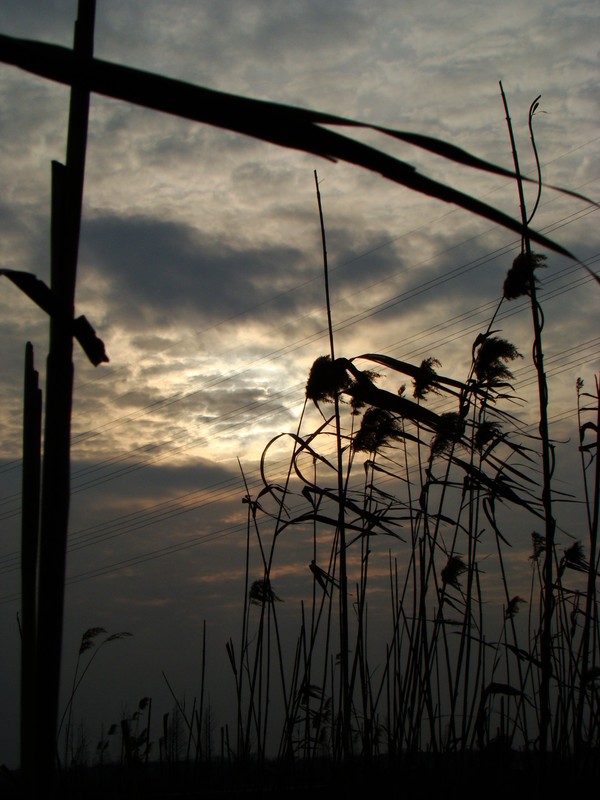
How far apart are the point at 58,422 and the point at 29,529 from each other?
0.41 ft

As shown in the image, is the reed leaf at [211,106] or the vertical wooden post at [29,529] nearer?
the reed leaf at [211,106]

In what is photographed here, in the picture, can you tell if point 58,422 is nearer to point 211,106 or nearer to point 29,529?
point 29,529

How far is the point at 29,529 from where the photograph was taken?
1.98ft

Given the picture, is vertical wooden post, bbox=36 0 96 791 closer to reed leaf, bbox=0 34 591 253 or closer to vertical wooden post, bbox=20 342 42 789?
vertical wooden post, bbox=20 342 42 789

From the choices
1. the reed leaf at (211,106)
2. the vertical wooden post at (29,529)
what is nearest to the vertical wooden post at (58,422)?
the vertical wooden post at (29,529)

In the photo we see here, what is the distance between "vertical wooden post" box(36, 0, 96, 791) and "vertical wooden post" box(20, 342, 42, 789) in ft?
0.21

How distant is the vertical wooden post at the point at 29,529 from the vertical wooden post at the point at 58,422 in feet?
0.21

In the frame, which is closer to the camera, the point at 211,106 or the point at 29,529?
the point at 211,106

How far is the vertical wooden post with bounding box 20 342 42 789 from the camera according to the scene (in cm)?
59

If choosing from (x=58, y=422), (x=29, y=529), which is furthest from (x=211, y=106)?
(x=29, y=529)

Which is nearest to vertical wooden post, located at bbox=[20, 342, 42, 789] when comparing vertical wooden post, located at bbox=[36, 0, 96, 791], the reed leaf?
vertical wooden post, located at bbox=[36, 0, 96, 791]

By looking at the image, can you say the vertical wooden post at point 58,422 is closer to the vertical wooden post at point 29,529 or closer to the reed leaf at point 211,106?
the vertical wooden post at point 29,529

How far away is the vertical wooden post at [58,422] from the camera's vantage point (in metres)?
0.50

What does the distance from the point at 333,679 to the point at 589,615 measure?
4.17ft
